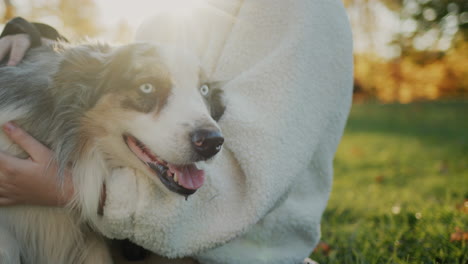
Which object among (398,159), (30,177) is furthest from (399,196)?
(30,177)

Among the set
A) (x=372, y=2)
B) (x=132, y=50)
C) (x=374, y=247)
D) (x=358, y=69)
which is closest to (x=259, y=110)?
(x=132, y=50)

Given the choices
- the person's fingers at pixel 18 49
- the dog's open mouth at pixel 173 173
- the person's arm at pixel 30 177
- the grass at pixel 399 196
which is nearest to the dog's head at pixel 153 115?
the dog's open mouth at pixel 173 173

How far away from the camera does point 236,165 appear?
203 cm

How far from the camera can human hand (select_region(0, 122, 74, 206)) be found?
1833mm

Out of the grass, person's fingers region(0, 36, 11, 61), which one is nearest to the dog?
person's fingers region(0, 36, 11, 61)

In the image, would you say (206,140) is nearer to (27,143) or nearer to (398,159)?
(27,143)

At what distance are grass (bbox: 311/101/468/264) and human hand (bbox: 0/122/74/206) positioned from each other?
5.87ft

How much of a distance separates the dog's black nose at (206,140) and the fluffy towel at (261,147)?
0.91 feet

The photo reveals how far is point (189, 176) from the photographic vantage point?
178 centimetres

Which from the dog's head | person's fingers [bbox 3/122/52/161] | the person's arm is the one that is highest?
the dog's head

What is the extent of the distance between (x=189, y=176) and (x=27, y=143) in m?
0.79

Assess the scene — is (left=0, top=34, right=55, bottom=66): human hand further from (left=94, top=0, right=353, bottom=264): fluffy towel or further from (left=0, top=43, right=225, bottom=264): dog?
(left=94, top=0, right=353, bottom=264): fluffy towel

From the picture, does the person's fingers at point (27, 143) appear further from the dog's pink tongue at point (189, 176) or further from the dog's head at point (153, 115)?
the dog's pink tongue at point (189, 176)

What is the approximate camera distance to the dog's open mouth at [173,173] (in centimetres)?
174
